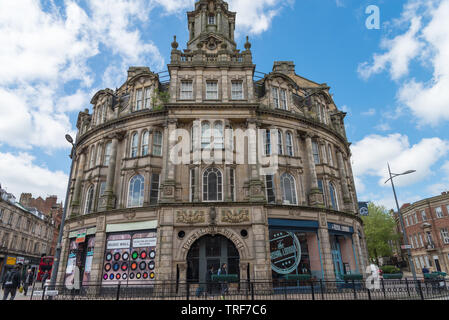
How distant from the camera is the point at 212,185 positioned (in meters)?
21.2

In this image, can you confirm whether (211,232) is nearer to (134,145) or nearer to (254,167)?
(254,167)

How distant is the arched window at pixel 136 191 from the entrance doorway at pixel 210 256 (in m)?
6.21

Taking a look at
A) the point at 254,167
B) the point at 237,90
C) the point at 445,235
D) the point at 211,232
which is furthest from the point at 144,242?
the point at 445,235

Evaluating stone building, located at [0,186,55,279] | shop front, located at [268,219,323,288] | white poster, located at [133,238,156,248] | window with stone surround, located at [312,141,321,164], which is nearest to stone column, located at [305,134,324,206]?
window with stone surround, located at [312,141,321,164]

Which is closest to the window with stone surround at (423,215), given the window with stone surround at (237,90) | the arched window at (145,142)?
the window with stone surround at (237,90)

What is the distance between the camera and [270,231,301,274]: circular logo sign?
19719 mm

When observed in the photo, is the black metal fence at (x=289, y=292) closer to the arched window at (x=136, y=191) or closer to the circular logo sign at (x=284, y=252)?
the circular logo sign at (x=284, y=252)

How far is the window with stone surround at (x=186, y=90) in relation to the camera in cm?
2365

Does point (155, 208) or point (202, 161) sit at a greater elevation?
point (202, 161)
